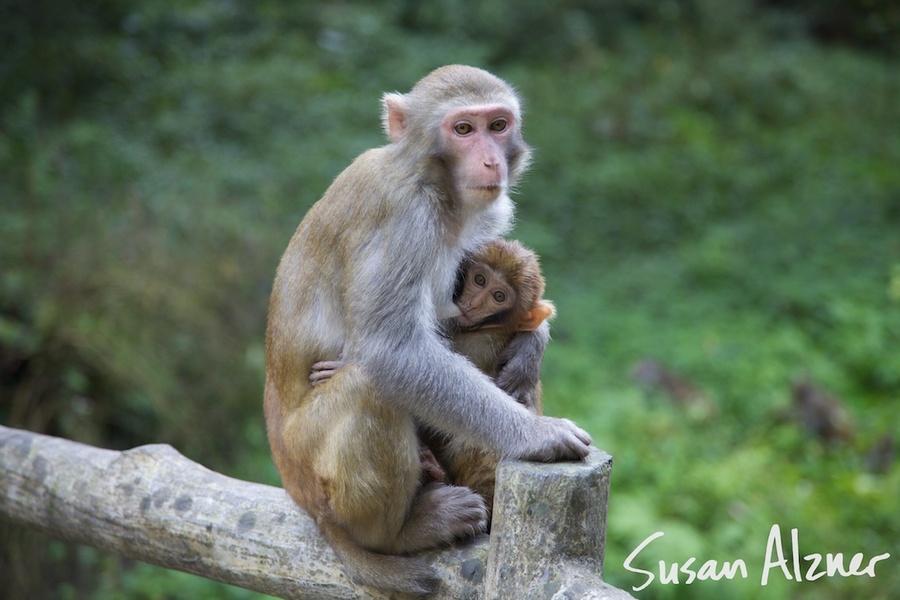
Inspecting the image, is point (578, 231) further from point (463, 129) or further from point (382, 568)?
point (382, 568)

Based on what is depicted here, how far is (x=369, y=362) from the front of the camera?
3.73 meters

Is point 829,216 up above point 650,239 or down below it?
above

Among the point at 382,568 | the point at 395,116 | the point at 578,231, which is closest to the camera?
the point at 382,568

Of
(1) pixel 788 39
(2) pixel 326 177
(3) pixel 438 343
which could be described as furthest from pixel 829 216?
(3) pixel 438 343

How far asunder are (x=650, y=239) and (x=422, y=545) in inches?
367

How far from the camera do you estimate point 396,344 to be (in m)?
3.75

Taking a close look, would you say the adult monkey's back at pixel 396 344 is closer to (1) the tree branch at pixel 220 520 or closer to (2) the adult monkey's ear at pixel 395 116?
(2) the adult monkey's ear at pixel 395 116

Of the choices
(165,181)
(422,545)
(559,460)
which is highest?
(165,181)

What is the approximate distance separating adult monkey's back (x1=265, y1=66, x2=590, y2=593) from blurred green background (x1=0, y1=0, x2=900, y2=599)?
330cm

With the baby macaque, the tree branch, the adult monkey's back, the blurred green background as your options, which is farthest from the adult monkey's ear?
the blurred green background

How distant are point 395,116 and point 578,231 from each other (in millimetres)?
8557

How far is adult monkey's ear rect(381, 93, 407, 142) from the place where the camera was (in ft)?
13.5

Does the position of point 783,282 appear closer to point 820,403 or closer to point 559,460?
point 820,403

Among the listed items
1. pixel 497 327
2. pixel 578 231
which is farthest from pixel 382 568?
pixel 578 231
